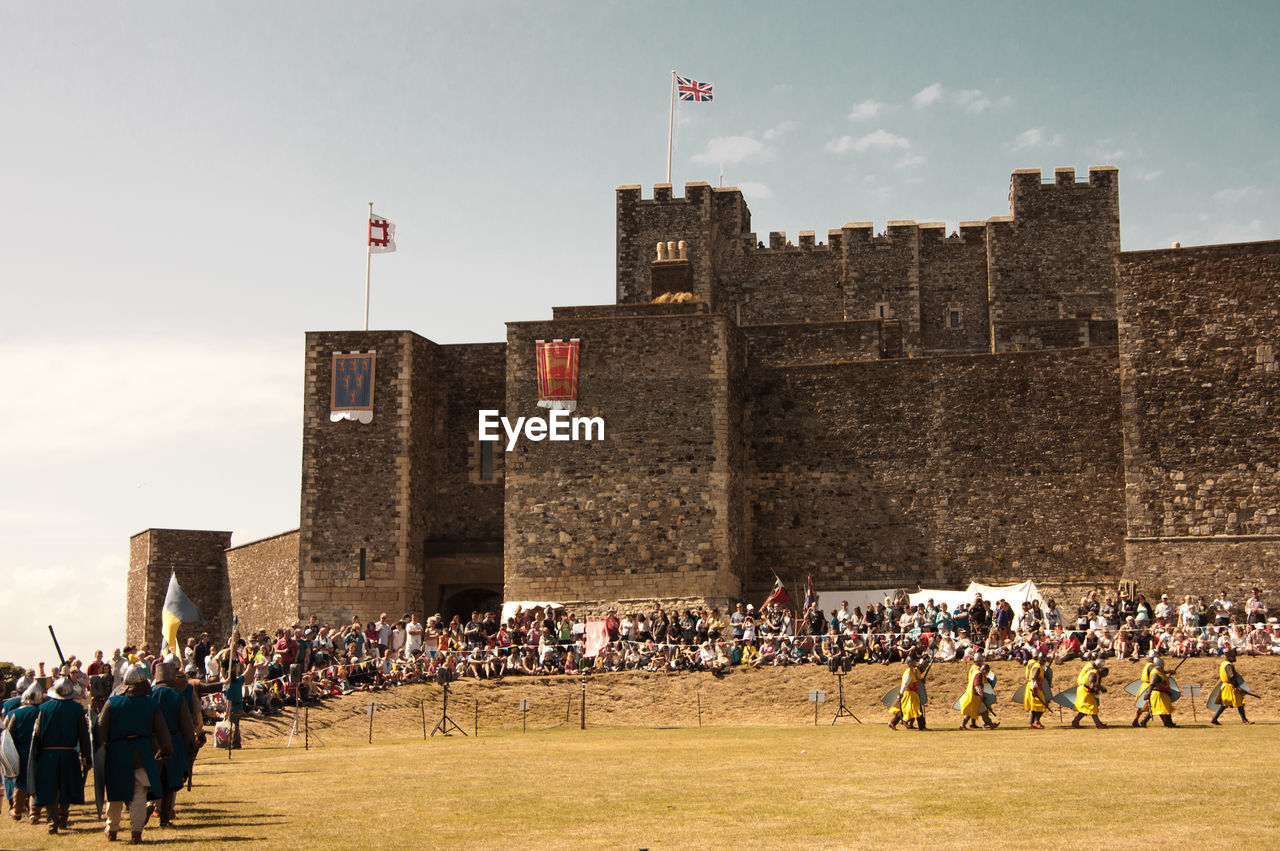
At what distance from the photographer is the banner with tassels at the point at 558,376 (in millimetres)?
33969

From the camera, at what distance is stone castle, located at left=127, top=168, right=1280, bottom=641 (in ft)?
103

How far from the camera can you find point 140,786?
42.2 ft

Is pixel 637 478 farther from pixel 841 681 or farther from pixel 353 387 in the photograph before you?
pixel 841 681

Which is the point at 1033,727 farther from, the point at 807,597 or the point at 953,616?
A: the point at 807,597

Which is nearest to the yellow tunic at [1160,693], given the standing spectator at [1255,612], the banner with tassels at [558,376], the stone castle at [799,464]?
the standing spectator at [1255,612]

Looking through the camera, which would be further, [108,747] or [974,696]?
[974,696]

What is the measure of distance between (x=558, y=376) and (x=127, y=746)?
21656 millimetres

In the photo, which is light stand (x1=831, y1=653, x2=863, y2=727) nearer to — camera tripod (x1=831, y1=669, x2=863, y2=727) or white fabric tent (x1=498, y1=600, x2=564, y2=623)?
camera tripod (x1=831, y1=669, x2=863, y2=727)

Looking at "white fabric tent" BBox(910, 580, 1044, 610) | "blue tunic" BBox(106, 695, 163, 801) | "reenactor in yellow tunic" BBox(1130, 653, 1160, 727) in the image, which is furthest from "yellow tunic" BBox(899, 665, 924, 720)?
"blue tunic" BBox(106, 695, 163, 801)

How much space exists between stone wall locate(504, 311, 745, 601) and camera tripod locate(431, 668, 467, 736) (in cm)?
548

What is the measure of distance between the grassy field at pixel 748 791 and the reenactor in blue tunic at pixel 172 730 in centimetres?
29

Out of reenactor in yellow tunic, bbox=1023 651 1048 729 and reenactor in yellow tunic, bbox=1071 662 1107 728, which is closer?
reenactor in yellow tunic, bbox=1071 662 1107 728

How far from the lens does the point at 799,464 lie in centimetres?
3466

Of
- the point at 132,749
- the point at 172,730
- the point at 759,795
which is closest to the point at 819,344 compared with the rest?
the point at 759,795
